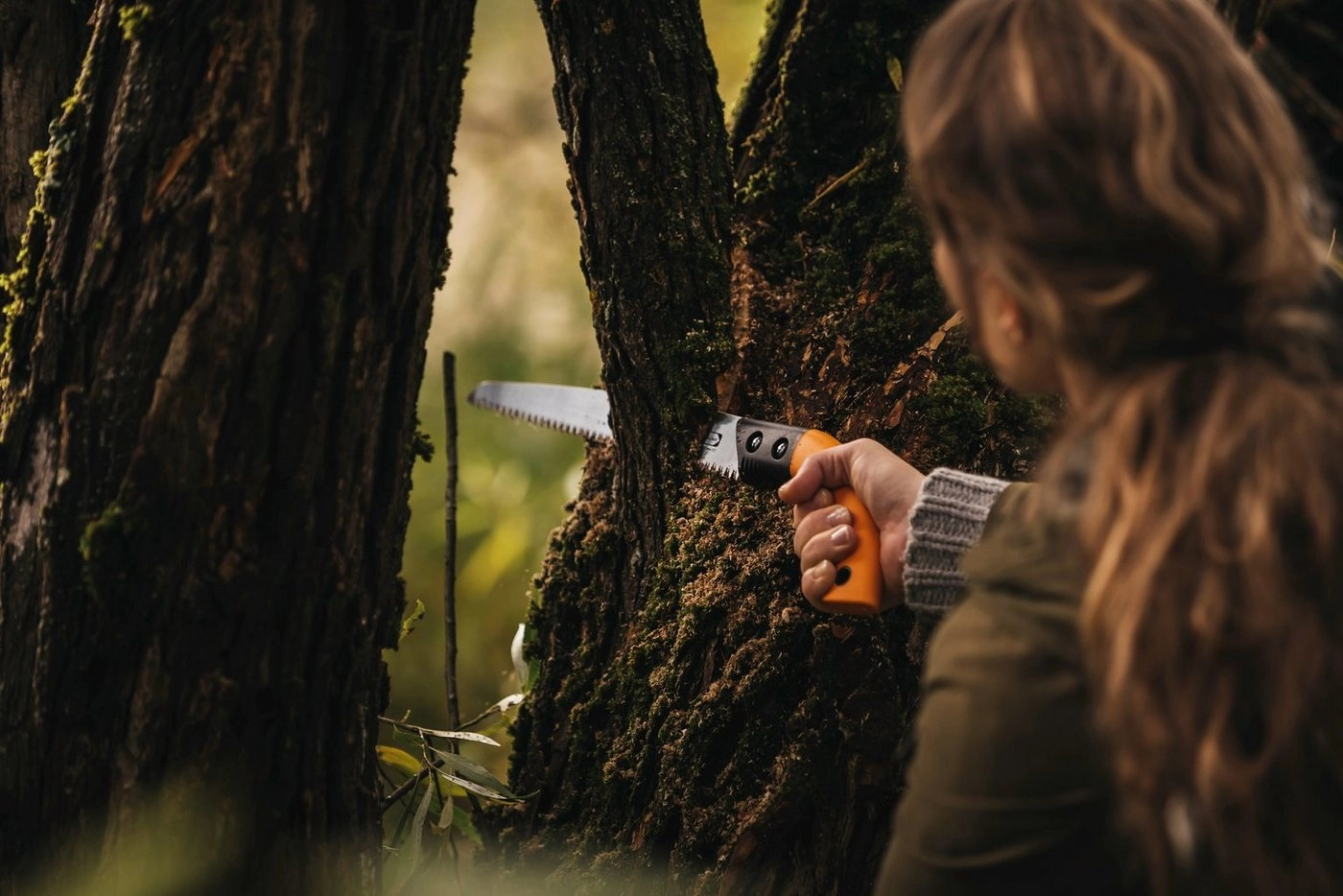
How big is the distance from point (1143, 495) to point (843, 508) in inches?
29.4

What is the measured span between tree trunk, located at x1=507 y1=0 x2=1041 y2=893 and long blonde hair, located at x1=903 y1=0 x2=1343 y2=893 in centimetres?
82

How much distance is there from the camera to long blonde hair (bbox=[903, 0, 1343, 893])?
743 millimetres

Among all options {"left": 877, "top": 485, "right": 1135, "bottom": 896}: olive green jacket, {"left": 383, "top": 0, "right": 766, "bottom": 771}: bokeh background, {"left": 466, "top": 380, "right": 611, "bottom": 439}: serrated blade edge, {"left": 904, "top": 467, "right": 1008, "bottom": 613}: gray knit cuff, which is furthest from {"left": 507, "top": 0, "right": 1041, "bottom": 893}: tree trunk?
{"left": 383, "top": 0, "right": 766, "bottom": 771}: bokeh background

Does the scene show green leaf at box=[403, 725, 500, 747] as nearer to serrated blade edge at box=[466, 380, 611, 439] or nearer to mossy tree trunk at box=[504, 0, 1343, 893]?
mossy tree trunk at box=[504, 0, 1343, 893]

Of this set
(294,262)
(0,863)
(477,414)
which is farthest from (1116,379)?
(477,414)

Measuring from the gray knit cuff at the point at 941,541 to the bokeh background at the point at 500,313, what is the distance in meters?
2.35

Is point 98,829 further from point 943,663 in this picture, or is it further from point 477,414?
point 477,414

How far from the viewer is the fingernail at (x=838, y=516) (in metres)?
1.48

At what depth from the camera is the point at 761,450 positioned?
164cm

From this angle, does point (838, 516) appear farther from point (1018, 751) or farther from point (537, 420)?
point (537, 420)

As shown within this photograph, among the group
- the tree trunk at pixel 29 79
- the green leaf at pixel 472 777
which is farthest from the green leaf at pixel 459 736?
the tree trunk at pixel 29 79

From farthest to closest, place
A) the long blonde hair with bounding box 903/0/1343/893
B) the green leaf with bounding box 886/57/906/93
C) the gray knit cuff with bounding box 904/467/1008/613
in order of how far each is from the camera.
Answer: the green leaf with bounding box 886/57/906/93 → the gray knit cuff with bounding box 904/467/1008/613 → the long blonde hair with bounding box 903/0/1343/893

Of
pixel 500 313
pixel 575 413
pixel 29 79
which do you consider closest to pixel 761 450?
pixel 575 413

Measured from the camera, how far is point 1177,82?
78cm
